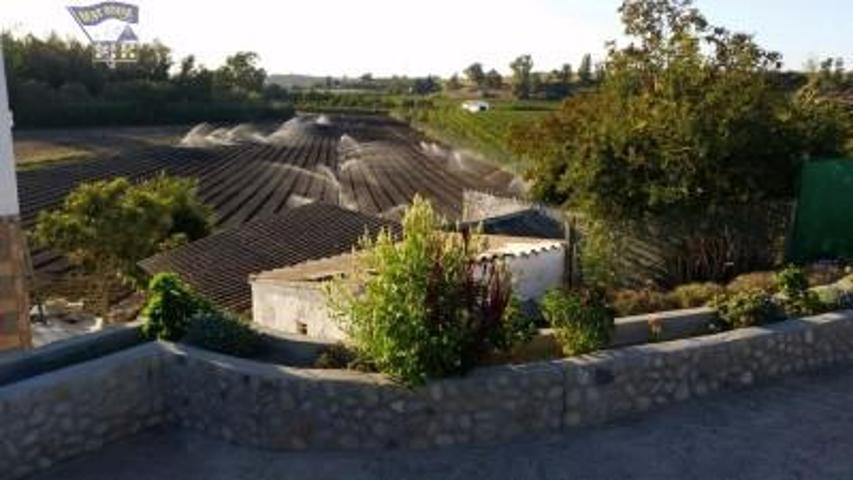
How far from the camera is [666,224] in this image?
45.5ft

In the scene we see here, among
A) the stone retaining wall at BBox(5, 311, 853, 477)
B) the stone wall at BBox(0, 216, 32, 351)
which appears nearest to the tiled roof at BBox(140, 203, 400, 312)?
the stone wall at BBox(0, 216, 32, 351)

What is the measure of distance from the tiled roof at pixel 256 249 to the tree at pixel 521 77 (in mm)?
99291

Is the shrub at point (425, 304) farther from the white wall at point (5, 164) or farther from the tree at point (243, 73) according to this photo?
the tree at point (243, 73)

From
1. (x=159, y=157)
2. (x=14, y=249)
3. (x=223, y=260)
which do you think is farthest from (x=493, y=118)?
(x=14, y=249)

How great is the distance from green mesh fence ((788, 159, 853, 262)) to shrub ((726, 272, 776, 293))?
185cm

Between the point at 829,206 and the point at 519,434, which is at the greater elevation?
the point at 829,206

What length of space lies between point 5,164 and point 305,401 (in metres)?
4.60

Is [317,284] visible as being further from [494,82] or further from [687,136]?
[494,82]

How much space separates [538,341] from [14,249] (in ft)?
18.7

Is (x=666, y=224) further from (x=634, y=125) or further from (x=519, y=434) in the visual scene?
(x=519, y=434)

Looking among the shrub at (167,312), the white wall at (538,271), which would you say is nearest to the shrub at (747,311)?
the white wall at (538,271)

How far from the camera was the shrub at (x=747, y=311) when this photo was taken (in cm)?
965

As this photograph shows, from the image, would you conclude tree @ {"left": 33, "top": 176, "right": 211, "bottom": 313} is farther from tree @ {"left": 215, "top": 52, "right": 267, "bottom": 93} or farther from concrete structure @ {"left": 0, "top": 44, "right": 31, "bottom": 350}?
tree @ {"left": 215, "top": 52, "right": 267, "bottom": 93}

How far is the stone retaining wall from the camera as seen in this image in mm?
7695
